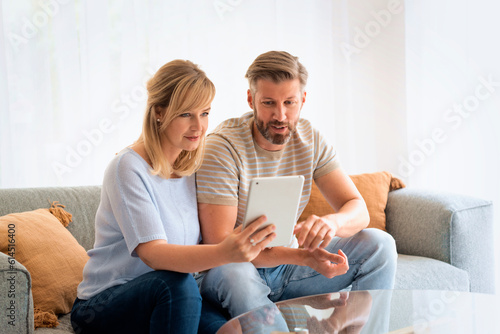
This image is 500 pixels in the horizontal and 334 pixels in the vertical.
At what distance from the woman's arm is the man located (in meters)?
0.19

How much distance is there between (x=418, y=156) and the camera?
3.31m

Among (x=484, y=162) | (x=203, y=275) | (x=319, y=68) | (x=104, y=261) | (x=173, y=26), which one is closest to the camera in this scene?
(x=104, y=261)

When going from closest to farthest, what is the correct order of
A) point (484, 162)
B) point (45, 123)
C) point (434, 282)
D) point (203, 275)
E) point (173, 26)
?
point (203, 275), point (434, 282), point (45, 123), point (173, 26), point (484, 162)

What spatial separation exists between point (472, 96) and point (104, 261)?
2405 millimetres

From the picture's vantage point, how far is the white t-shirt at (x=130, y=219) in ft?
4.57

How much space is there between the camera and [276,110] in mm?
1724

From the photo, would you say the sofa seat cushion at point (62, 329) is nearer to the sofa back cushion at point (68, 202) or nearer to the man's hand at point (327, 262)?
the sofa back cushion at point (68, 202)

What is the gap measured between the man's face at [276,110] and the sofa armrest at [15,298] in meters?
0.83

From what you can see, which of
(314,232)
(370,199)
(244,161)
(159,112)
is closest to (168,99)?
(159,112)

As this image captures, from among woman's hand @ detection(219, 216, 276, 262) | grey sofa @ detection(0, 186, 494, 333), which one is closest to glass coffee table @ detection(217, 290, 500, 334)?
woman's hand @ detection(219, 216, 276, 262)

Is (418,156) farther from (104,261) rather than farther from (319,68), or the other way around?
(104,261)

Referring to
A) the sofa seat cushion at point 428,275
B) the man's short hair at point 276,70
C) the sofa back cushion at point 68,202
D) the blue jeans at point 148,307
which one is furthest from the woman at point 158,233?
the sofa seat cushion at point 428,275

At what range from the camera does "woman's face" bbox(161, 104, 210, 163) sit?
1.51m

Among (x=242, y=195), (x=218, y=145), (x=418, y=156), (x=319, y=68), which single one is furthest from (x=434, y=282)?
(x=319, y=68)
